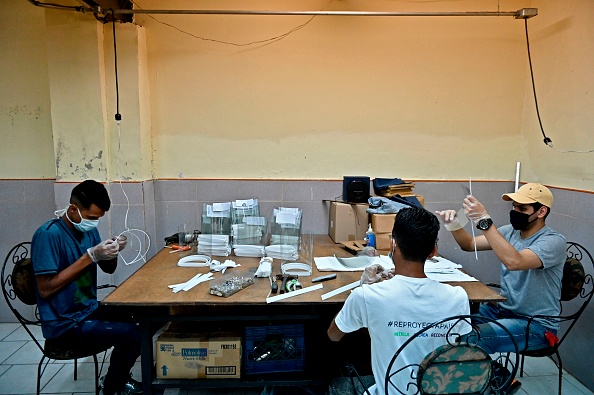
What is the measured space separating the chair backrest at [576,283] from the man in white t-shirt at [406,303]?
1007 millimetres

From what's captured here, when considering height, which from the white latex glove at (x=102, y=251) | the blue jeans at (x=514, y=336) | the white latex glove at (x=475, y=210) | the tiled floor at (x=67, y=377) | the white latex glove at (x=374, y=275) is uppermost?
the white latex glove at (x=475, y=210)

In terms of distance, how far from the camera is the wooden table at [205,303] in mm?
1784

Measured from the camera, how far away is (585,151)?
2559 millimetres

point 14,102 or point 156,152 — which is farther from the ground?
point 14,102

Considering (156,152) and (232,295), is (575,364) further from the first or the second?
(156,152)

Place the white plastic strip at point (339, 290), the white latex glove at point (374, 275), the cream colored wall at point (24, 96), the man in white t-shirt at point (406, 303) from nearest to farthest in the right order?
1. the man in white t-shirt at point (406, 303)
2. the white latex glove at point (374, 275)
3. the white plastic strip at point (339, 290)
4. the cream colored wall at point (24, 96)

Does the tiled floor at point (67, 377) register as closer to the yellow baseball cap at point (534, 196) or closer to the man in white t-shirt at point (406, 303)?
the man in white t-shirt at point (406, 303)

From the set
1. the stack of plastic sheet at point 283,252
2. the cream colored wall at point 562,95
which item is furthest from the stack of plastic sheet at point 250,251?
the cream colored wall at point 562,95

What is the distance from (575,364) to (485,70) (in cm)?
242

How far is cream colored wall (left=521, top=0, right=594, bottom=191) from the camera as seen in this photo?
2.54m

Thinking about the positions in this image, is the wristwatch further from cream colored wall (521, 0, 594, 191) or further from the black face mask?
cream colored wall (521, 0, 594, 191)

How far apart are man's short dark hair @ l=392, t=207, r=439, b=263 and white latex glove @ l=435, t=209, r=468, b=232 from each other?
0.84 meters

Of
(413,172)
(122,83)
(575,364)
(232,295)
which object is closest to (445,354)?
(232,295)

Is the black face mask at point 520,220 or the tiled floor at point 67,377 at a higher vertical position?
the black face mask at point 520,220
